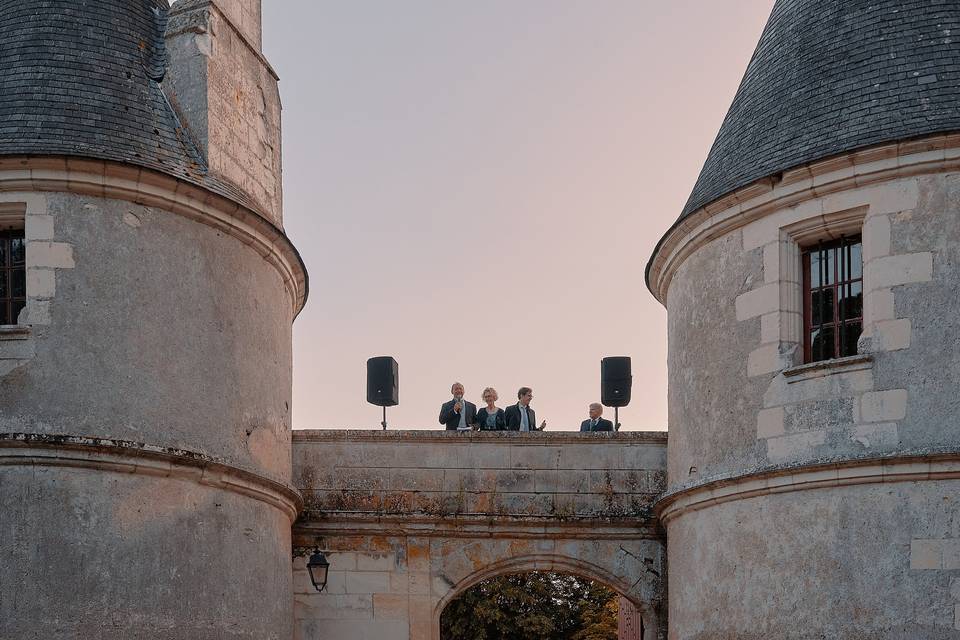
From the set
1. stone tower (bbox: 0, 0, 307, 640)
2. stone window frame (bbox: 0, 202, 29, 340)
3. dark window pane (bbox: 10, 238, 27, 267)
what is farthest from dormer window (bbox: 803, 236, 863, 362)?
dark window pane (bbox: 10, 238, 27, 267)

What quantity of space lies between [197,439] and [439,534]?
3231mm

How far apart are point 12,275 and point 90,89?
1.84m

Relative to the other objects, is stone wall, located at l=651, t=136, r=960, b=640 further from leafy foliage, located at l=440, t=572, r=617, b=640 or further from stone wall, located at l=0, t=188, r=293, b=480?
leafy foliage, located at l=440, t=572, r=617, b=640

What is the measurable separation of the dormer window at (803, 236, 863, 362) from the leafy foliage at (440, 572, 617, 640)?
60.9 feet

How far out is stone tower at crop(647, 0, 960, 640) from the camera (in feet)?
37.1

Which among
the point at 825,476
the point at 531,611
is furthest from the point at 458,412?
the point at 531,611

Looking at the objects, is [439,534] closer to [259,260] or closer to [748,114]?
[259,260]

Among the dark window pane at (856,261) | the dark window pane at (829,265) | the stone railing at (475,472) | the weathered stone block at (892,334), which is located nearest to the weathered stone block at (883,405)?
the weathered stone block at (892,334)

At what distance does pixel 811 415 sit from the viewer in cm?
1190

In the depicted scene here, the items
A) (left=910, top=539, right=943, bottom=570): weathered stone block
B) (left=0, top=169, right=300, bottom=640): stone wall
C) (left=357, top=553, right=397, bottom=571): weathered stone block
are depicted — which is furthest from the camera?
(left=357, top=553, right=397, bottom=571): weathered stone block

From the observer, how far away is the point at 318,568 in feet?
47.3

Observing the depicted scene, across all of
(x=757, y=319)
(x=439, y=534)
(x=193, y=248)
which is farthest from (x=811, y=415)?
(x=193, y=248)

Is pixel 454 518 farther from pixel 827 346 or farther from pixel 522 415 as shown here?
pixel 827 346

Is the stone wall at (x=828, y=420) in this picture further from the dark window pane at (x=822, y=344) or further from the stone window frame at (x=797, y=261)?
the dark window pane at (x=822, y=344)
